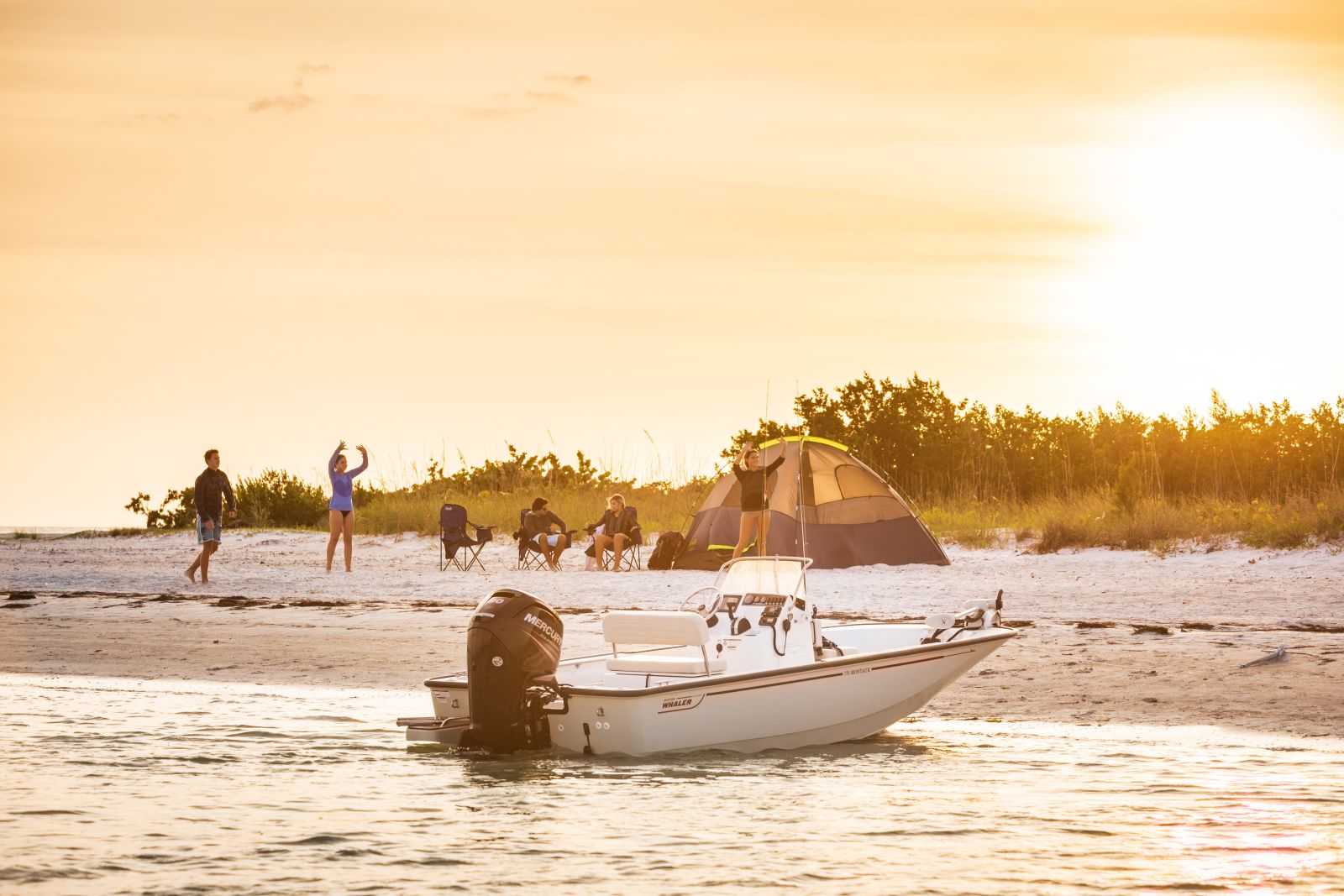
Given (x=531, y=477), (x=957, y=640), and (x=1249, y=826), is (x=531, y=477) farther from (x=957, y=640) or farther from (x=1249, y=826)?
(x=1249, y=826)

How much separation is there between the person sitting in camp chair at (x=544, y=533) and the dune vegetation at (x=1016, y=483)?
6.70 ft

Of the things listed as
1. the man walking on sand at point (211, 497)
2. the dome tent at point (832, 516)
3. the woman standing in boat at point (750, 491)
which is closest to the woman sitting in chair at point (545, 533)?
the dome tent at point (832, 516)

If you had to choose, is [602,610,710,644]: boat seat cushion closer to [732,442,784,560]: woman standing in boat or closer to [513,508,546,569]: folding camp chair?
[732,442,784,560]: woman standing in boat

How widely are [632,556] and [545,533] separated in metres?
1.30

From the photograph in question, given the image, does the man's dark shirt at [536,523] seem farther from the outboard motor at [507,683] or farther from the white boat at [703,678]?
the outboard motor at [507,683]

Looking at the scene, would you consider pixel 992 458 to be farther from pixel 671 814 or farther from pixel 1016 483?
pixel 671 814

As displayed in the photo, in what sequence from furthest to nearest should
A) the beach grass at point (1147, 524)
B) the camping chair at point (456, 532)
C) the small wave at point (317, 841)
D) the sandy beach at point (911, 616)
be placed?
1. the camping chair at point (456, 532)
2. the beach grass at point (1147, 524)
3. the sandy beach at point (911, 616)
4. the small wave at point (317, 841)

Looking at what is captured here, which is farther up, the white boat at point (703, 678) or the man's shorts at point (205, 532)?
the man's shorts at point (205, 532)

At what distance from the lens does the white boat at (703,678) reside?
34.4ft

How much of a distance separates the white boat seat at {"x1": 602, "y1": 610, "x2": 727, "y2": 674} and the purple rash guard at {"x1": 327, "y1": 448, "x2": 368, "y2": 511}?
11.6 meters

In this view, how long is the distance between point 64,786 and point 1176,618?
11.2 metres

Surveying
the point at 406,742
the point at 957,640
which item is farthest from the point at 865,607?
the point at 406,742

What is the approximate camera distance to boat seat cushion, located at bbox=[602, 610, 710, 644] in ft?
34.5

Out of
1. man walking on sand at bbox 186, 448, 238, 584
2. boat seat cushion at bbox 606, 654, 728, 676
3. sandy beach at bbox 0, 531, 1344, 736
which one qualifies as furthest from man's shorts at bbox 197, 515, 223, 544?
boat seat cushion at bbox 606, 654, 728, 676
